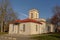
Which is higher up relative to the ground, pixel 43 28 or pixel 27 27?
pixel 27 27

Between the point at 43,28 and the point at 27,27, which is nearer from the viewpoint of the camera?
the point at 27,27

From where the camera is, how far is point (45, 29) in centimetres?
4962

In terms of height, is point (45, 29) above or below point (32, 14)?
below

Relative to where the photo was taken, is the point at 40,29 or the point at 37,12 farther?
the point at 37,12

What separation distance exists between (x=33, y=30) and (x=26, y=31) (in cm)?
194

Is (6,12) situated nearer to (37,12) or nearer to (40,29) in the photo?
(37,12)

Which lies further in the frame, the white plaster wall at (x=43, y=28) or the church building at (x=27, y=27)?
the white plaster wall at (x=43, y=28)

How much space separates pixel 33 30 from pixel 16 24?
16.6 feet

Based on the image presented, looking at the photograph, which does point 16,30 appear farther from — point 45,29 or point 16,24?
point 45,29

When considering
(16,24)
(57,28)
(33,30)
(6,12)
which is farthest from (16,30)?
(57,28)

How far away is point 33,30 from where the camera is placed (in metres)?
43.2

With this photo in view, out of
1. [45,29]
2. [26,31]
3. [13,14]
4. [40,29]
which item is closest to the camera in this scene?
[26,31]

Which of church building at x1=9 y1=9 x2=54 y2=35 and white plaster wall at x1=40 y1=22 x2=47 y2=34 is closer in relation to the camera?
church building at x1=9 y1=9 x2=54 y2=35

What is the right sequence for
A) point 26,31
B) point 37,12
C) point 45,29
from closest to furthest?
point 26,31
point 45,29
point 37,12
